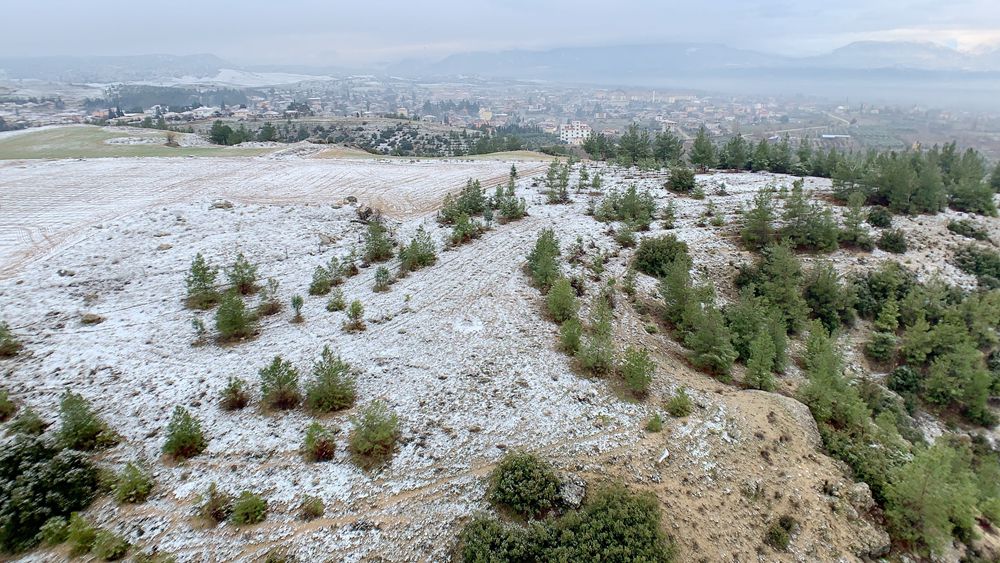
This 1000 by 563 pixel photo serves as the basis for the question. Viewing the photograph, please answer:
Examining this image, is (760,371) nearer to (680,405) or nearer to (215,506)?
(680,405)

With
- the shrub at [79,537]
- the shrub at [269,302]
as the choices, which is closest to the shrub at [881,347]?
the shrub at [269,302]

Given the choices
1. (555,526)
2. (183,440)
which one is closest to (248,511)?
(183,440)

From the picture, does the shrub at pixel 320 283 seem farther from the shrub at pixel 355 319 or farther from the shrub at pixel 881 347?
the shrub at pixel 881 347

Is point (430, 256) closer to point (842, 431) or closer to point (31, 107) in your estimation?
point (842, 431)

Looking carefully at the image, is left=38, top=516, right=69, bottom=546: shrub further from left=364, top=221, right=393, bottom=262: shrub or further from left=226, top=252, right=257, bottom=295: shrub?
left=364, top=221, right=393, bottom=262: shrub

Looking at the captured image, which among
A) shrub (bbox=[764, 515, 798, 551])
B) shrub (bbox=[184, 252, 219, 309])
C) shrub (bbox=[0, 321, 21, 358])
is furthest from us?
shrub (bbox=[184, 252, 219, 309])

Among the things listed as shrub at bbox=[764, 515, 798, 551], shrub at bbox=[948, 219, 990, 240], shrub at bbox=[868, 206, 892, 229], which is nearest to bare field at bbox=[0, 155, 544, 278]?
shrub at bbox=[868, 206, 892, 229]
